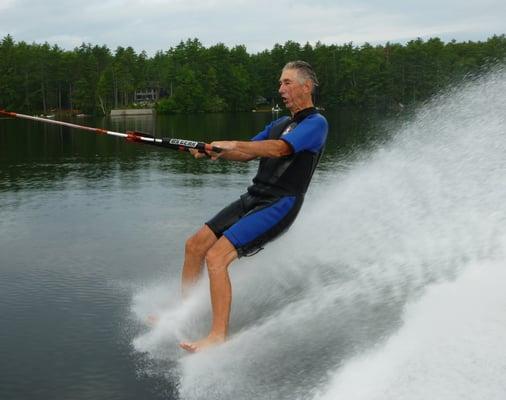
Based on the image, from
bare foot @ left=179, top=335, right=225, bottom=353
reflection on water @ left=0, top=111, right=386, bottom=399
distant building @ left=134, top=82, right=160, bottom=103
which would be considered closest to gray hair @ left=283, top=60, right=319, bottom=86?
bare foot @ left=179, top=335, right=225, bottom=353

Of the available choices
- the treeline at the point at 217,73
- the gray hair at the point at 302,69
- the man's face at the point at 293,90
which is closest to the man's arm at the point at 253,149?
the man's face at the point at 293,90

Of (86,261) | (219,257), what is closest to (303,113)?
(219,257)

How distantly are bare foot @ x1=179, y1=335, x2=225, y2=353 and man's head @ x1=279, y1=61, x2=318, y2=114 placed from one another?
6.29 feet

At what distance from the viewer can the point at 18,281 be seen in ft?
21.6

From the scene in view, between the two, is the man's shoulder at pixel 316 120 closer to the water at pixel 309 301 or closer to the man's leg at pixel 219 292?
the man's leg at pixel 219 292

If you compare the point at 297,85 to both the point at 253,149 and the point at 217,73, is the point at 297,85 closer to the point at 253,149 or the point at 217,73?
the point at 253,149

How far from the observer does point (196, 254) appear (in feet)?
17.4

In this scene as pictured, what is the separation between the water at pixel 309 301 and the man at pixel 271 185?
18.5 inches

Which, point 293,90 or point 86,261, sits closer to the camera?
point 293,90

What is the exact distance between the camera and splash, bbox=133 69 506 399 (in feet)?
12.7

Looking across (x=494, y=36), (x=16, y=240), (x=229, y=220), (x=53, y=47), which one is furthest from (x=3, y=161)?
(x=494, y=36)

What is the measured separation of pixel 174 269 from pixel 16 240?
293 centimetres

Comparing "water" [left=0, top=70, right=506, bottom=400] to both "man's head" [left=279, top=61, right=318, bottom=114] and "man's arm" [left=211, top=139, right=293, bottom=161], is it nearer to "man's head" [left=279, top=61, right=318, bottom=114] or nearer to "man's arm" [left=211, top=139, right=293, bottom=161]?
"man's arm" [left=211, top=139, right=293, bottom=161]

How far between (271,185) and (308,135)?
0.55 meters
